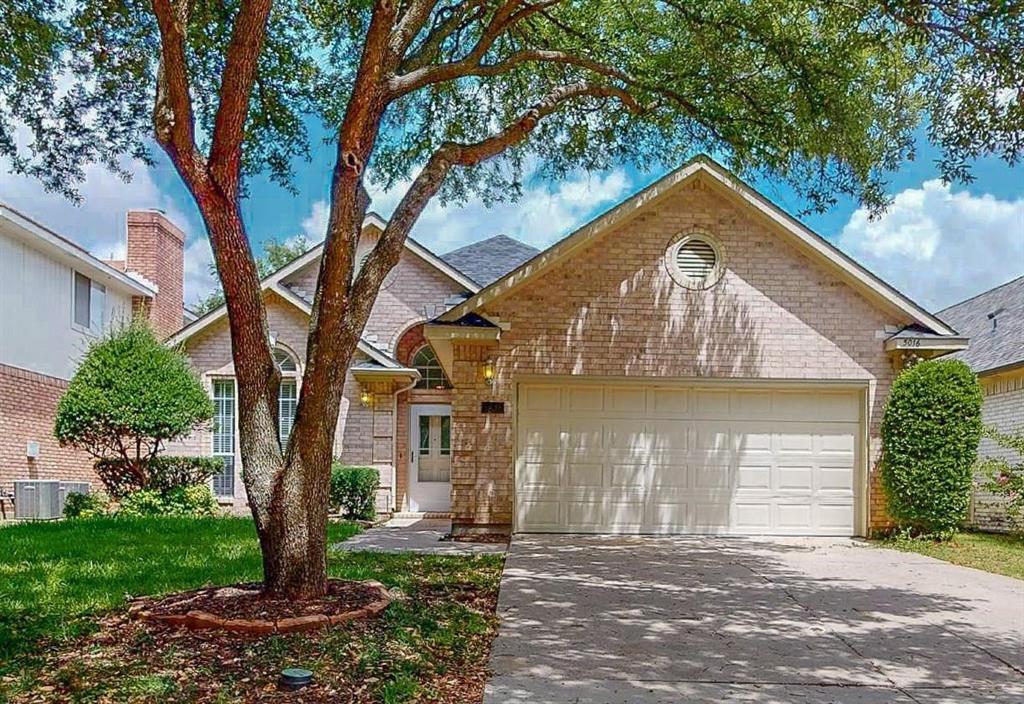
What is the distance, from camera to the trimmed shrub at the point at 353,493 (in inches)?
560

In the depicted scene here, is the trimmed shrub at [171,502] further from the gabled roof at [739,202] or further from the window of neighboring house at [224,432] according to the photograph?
the gabled roof at [739,202]

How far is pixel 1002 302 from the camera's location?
1650 centimetres

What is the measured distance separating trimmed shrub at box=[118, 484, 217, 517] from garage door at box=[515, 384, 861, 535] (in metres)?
6.51

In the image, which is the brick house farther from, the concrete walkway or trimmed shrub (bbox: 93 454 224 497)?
trimmed shrub (bbox: 93 454 224 497)

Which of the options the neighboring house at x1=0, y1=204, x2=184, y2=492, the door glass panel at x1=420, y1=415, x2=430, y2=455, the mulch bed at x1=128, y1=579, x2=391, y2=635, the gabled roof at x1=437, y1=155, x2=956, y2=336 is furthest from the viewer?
the door glass panel at x1=420, y1=415, x2=430, y2=455

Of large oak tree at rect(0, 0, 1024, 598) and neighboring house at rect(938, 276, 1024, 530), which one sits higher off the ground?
large oak tree at rect(0, 0, 1024, 598)

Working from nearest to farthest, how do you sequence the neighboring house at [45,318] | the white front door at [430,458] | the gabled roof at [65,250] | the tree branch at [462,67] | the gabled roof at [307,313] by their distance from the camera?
the tree branch at [462,67]
the gabled roof at [65,250]
the neighboring house at [45,318]
the gabled roof at [307,313]
the white front door at [430,458]

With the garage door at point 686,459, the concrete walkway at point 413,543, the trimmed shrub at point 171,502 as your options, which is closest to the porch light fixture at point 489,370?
the garage door at point 686,459

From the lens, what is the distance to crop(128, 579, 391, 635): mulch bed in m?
5.20

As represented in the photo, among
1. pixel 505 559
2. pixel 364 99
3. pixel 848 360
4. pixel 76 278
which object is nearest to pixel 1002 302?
pixel 848 360

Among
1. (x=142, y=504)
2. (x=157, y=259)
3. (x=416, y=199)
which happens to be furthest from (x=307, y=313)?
(x=416, y=199)

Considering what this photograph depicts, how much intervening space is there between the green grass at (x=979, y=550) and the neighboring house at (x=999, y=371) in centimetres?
119

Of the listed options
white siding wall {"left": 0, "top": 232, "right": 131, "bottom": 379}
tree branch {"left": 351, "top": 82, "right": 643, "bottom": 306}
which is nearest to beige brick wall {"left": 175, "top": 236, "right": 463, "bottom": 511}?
white siding wall {"left": 0, "top": 232, "right": 131, "bottom": 379}

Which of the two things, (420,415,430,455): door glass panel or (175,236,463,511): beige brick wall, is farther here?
(420,415,430,455): door glass panel
